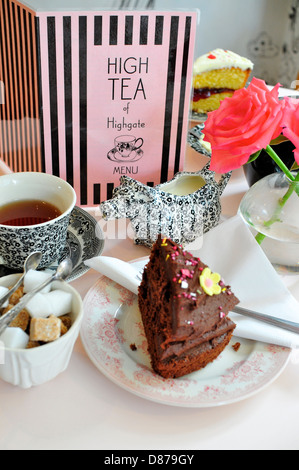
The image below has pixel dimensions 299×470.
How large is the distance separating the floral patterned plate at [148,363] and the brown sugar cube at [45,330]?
8 centimetres

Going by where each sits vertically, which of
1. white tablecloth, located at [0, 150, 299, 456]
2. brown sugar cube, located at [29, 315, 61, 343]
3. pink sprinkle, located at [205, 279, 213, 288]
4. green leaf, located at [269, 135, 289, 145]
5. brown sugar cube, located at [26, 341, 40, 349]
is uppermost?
green leaf, located at [269, 135, 289, 145]

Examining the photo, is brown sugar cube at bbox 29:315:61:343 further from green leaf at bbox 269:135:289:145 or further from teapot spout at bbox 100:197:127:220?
green leaf at bbox 269:135:289:145

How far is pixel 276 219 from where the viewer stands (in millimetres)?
851

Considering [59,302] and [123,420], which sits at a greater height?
[59,302]

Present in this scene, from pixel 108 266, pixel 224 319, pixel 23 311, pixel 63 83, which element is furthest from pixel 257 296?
pixel 63 83

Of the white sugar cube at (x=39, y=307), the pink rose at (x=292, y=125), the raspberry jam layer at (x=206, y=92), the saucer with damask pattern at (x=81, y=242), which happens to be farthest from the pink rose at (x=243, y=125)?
the raspberry jam layer at (x=206, y=92)

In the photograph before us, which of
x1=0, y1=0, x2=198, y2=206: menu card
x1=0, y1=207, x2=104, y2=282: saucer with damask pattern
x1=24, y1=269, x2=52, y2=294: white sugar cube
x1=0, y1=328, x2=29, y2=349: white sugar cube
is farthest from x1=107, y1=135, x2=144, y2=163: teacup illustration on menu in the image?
x1=0, y1=328, x2=29, y2=349: white sugar cube

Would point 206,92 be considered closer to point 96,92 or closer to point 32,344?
point 96,92

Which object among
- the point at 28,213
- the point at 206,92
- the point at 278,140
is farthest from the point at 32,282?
the point at 206,92

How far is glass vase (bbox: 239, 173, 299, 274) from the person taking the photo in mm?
838

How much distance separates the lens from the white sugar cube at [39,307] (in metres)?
0.63

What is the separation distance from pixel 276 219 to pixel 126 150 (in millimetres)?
318

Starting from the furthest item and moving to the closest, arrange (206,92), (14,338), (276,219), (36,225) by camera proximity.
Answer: (206,92) < (276,219) < (36,225) < (14,338)

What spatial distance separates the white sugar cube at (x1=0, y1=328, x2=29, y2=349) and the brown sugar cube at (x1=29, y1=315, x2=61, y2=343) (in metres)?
0.01
